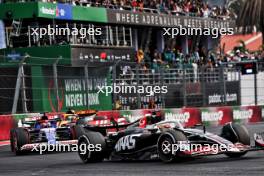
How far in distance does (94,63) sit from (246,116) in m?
7.23

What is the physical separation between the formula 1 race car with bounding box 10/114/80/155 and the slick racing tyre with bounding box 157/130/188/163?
4.37 m

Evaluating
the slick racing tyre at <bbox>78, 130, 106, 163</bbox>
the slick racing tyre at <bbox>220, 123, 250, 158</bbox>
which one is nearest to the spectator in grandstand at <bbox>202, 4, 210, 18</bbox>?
the slick racing tyre at <bbox>78, 130, 106, 163</bbox>

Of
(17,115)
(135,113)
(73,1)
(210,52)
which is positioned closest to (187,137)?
(17,115)

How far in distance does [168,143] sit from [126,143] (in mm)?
1143

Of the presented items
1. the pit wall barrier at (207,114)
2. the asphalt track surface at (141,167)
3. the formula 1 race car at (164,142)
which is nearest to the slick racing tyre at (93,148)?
the formula 1 race car at (164,142)

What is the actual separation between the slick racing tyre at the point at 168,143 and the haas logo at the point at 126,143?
0.72m

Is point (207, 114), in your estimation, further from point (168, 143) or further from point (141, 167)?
point (141, 167)

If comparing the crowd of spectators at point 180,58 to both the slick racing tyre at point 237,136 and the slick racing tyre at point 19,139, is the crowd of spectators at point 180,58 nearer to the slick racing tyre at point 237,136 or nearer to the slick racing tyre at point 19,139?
the slick racing tyre at point 19,139

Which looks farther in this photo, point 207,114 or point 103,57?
point 103,57

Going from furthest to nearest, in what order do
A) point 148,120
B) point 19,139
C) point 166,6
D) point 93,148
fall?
point 166,6 → point 19,139 → point 148,120 → point 93,148

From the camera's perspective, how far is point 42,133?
14.4 metres

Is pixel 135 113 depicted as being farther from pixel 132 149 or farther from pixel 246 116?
pixel 132 149

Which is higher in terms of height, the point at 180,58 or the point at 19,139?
the point at 180,58

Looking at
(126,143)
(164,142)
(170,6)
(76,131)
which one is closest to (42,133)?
(76,131)
